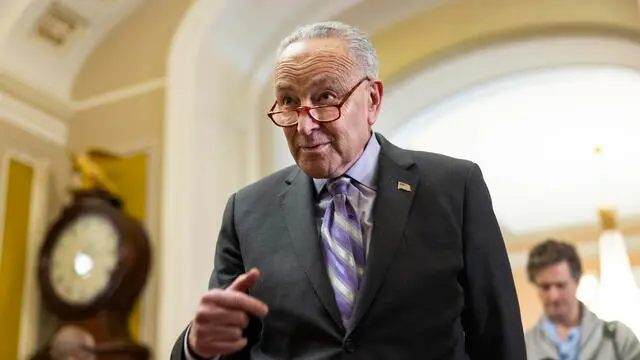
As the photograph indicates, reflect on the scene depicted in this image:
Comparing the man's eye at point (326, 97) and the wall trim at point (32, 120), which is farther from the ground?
the wall trim at point (32, 120)

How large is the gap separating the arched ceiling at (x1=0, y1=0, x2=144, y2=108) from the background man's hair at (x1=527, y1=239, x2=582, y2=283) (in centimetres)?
173

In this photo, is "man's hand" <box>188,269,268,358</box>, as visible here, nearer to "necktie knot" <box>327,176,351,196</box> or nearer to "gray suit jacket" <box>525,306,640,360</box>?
"necktie knot" <box>327,176,351,196</box>

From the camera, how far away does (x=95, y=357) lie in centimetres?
246

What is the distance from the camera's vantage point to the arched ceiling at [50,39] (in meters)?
2.82

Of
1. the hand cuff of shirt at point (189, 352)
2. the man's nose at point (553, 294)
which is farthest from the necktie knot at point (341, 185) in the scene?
the man's nose at point (553, 294)

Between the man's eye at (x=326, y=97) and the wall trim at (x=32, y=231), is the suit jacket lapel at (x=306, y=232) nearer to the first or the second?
the man's eye at (x=326, y=97)

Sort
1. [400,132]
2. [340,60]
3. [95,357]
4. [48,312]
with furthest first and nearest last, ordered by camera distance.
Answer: [400,132] < [48,312] < [95,357] < [340,60]

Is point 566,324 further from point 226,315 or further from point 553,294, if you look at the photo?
point 226,315

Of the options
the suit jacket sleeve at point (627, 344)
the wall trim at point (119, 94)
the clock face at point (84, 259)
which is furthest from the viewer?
the wall trim at point (119, 94)

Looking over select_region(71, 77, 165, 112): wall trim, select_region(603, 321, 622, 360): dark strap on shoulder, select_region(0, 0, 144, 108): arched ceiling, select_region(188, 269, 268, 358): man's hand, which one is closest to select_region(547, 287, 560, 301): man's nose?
select_region(603, 321, 622, 360): dark strap on shoulder

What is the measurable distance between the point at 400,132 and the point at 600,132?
50.6 inches

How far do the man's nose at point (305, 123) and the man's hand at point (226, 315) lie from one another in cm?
19

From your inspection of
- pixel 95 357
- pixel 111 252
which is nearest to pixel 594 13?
pixel 111 252

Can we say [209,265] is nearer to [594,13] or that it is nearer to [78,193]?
[78,193]
